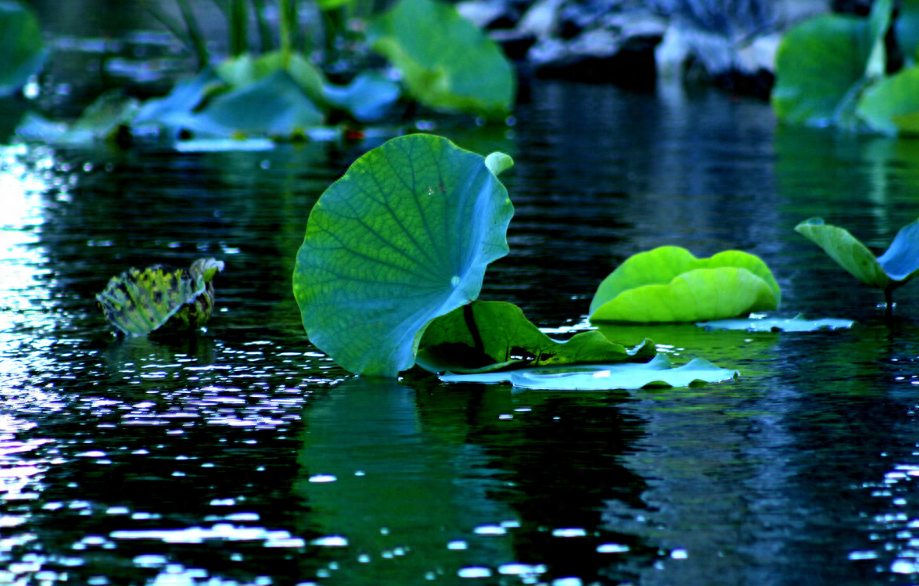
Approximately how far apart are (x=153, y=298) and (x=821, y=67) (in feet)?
16.6

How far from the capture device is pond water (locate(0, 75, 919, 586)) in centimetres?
132

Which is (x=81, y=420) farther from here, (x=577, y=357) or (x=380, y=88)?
(x=380, y=88)

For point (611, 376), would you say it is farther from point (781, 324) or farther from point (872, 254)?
point (872, 254)

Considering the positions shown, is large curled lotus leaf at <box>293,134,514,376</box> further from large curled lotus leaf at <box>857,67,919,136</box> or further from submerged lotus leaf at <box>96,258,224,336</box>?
large curled lotus leaf at <box>857,67,919,136</box>

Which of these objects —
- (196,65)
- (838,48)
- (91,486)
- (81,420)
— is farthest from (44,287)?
(196,65)

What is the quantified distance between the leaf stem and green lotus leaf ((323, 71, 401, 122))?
4.65 m

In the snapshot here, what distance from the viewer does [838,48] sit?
21.9 ft

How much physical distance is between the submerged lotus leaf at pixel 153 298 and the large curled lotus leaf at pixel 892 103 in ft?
14.6

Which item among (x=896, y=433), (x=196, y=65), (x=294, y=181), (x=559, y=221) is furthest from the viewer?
(x=196, y=65)

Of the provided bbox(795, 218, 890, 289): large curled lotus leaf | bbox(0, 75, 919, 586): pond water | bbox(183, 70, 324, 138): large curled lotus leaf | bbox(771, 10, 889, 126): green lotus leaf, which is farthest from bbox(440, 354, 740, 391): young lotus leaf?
bbox(771, 10, 889, 126): green lotus leaf

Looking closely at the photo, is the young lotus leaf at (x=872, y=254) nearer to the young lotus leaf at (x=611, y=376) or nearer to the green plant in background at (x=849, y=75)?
the young lotus leaf at (x=611, y=376)

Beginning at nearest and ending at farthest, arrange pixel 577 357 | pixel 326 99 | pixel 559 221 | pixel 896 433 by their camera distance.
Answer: pixel 896 433 → pixel 577 357 → pixel 559 221 → pixel 326 99

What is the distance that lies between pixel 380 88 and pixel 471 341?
16.0ft

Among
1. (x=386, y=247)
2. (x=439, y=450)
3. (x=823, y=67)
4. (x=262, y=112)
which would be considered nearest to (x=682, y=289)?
(x=386, y=247)
